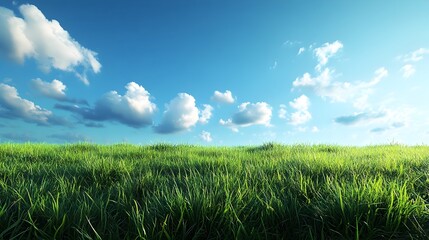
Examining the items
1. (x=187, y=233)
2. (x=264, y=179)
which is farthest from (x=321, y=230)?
(x=264, y=179)

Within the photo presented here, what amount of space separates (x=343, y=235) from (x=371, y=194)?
1.52ft

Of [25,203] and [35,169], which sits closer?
[25,203]

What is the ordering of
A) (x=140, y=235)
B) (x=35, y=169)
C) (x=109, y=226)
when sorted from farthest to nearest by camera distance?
1. (x=35, y=169)
2. (x=109, y=226)
3. (x=140, y=235)

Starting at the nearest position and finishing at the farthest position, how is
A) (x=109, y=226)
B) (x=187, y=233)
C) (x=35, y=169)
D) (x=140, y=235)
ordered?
1. (x=140, y=235)
2. (x=187, y=233)
3. (x=109, y=226)
4. (x=35, y=169)

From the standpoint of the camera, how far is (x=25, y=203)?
2705 mm

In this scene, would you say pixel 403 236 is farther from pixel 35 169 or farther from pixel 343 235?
pixel 35 169

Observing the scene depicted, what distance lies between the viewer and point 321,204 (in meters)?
2.71

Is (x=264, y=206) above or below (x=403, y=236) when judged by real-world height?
above

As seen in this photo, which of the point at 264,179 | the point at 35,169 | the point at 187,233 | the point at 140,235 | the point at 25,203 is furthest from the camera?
the point at 35,169

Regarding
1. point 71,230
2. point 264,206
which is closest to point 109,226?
point 71,230

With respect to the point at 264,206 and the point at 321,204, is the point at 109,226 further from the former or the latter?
the point at 321,204

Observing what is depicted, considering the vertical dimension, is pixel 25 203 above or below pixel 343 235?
above

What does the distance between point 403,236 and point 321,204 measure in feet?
2.04

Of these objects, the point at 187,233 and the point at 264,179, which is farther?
the point at 264,179
